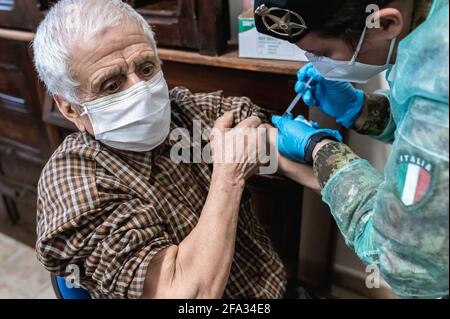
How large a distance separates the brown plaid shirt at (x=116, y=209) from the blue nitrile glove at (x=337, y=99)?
0.25 meters

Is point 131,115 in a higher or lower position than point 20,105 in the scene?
higher

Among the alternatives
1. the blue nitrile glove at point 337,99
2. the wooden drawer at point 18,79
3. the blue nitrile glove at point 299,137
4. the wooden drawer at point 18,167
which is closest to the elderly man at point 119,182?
the blue nitrile glove at point 299,137

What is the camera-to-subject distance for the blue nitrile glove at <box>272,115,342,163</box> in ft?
3.62

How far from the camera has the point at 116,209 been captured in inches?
38.7

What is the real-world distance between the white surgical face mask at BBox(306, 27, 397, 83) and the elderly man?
0.28 metres

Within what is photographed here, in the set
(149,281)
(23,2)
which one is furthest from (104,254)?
(23,2)

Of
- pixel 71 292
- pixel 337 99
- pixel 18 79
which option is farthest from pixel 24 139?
pixel 337 99

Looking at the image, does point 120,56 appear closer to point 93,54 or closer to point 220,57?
point 93,54

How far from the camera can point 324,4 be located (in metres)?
0.77

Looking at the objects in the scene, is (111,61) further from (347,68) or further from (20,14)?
(20,14)

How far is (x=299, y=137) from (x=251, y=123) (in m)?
0.16

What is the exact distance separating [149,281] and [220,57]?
0.77 meters

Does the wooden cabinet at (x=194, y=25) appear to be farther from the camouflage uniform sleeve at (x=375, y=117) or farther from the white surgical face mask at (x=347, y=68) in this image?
the camouflage uniform sleeve at (x=375, y=117)

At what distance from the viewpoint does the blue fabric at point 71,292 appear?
1.07 m
